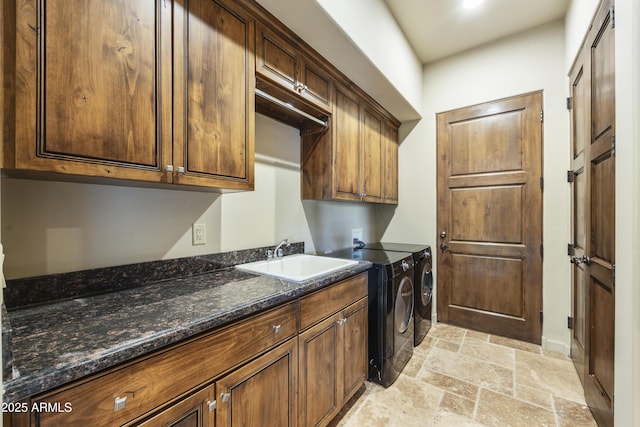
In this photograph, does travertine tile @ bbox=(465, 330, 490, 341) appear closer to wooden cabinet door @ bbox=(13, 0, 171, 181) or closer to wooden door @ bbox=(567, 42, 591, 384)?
wooden door @ bbox=(567, 42, 591, 384)

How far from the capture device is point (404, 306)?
2.23 metres

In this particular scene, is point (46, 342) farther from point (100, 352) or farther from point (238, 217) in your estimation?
point (238, 217)

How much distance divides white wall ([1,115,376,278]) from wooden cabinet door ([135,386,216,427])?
0.72m

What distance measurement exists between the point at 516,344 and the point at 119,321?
3178mm

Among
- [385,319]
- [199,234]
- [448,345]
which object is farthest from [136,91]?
[448,345]

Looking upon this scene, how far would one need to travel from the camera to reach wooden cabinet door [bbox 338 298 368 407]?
1601mm

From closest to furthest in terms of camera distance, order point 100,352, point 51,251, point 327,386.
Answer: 1. point 100,352
2. point 51,251
3. point 327,386

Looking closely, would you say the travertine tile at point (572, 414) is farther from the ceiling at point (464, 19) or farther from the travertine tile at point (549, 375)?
the ceiling at point (464, 19)

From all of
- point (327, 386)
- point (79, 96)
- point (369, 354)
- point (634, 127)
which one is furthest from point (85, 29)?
point (369, 354)

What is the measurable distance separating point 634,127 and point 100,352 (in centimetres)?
198

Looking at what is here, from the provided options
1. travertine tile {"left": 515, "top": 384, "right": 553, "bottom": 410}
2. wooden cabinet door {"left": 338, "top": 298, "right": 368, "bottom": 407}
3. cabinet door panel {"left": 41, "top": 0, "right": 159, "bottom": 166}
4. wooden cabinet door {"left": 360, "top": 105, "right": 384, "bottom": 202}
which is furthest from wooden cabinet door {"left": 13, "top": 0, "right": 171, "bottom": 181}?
travertine tile {"left": 515, "top": 384, "right": 553, "bottom": 410}

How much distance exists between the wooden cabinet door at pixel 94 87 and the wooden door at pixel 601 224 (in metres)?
2.07

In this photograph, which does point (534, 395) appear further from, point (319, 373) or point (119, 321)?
point (119, 321)

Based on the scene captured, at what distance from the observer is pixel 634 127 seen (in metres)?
1.09
